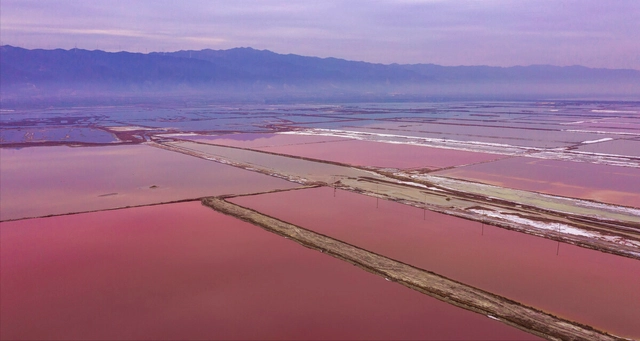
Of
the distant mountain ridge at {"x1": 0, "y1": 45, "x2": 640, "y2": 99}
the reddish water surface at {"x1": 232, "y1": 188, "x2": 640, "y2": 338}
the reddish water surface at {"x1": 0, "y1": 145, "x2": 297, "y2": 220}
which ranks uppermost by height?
the distant mountain ridge at {"x1": 0, "y1": 45, "x2": 640, "y2": 99}

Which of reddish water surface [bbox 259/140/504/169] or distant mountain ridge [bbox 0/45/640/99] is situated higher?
distant mountain ridge [bbox 0/45/640/99]

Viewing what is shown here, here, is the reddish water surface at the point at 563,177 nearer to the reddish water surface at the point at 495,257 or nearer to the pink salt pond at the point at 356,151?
the pink salt pond at the point at 356,151

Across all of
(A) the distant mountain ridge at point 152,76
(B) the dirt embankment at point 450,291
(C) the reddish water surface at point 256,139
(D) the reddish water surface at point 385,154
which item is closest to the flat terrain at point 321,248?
(B) the dirt embankment at point 450,291

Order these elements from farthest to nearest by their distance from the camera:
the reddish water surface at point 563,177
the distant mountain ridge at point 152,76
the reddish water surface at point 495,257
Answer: the distant mountain ridge at point 152,76 → the reddish water surface at point 563,177 → the reddish water surface at point 495,257

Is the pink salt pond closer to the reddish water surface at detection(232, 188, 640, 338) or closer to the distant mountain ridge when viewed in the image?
the reddish water surface at detection(232, 188, 640, 338)

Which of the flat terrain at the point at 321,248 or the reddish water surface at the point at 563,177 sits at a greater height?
the flat terrain at the point at 321,248

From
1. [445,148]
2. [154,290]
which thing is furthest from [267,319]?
[445,148]

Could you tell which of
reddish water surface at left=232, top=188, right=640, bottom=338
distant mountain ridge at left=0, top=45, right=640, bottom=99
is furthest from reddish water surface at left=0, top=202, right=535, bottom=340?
distant mountain ridge at left=0, top=45, right=640, bottom=99

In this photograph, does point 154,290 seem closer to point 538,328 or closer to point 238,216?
point 238,216
